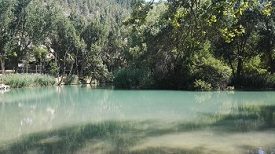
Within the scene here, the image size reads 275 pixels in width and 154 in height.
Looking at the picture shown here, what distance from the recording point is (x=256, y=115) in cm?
1980

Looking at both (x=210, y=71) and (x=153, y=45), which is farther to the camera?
(x=210, y=71)

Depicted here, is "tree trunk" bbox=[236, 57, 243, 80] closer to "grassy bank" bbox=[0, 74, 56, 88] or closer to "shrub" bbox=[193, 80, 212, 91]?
"shrub" bbox=[193, 80, 212, 91]

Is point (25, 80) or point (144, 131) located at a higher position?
point (25, 80)

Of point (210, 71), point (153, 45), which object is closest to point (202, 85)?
point (210, 71)

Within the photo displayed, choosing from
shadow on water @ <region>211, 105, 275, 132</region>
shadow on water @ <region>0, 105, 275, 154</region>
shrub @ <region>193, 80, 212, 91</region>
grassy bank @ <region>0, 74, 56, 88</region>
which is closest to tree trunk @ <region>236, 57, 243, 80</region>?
shrub @ <region>193, 80, 212, 91</region>

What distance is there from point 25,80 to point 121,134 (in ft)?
125

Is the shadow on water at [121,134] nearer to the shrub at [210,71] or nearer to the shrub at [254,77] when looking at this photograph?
the shrub at [210,71]

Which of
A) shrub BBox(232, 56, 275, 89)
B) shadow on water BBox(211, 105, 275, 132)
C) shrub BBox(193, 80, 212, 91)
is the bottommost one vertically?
shadow on water BBox(211, 105, 275, 132)

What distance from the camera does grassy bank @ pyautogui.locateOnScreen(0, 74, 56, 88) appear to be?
4859 centimetres

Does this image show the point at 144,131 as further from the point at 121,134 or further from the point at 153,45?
the point at 153,45

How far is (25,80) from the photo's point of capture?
166 feet

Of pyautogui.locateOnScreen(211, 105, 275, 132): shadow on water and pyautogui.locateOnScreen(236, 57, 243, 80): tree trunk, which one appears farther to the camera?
pyautogui.locateOnScreen(236, 57, 243, 80): tree trunk

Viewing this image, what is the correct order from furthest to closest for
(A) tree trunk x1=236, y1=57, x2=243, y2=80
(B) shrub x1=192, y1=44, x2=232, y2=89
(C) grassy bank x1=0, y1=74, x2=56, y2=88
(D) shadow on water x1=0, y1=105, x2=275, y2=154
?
(C) grassy bank x1=0, y1=74, x2=56, y2=88
(A) tree trunk x1=236, y1=57, x2=243, y2=80
(B) shrub x1=192, y1=44, x2=232, y2=89
(D) shadow on water x1=0, y1=105, x2=275, y2=154

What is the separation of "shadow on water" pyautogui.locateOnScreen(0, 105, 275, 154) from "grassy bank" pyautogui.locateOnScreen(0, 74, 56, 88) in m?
32.9
